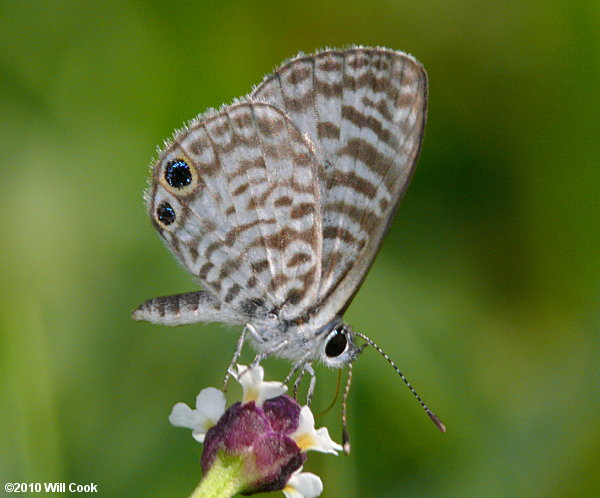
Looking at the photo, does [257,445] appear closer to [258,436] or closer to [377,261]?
[258,436]

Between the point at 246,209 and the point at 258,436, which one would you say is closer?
the point at 258,436

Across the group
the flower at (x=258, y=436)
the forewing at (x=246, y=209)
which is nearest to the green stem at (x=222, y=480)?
the flower at (x=258, y=436)

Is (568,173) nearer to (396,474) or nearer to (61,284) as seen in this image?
(396,474)

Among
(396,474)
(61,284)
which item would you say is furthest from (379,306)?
(61,284)

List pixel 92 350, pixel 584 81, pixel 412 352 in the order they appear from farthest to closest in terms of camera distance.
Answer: pixel 584 81 → pixel 412 352 → pixel 92 350

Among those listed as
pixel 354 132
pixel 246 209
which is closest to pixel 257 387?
pixel 246 209

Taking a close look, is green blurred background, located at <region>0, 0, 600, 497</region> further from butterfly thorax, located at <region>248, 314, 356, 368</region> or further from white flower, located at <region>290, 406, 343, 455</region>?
white flower, located at <region>290, 406, 343, 455</region>

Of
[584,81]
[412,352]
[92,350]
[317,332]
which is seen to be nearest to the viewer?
[317,332]
